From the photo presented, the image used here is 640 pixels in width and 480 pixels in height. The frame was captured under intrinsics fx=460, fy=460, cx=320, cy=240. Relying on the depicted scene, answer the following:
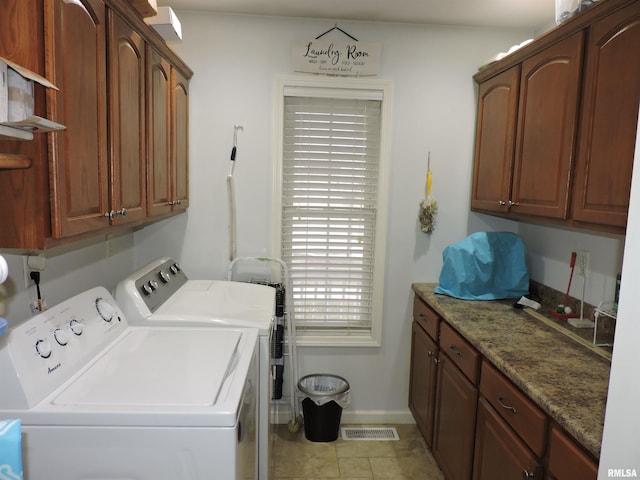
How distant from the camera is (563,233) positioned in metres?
2.50

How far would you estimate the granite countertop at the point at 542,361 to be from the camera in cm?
133

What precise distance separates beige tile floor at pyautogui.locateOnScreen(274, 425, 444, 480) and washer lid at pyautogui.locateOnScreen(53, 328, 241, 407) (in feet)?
3.85

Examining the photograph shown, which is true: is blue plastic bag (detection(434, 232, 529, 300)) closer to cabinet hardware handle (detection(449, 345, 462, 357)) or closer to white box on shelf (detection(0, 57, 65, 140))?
cabinet hardware handle (detection(449, 345, 462, 357))

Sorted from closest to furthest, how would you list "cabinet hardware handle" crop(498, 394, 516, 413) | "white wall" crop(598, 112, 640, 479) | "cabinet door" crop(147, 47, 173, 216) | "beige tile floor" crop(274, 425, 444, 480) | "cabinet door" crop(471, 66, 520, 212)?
1. "white wall" crop(598, 112, 640, 479)
2. "cabinet hardware handle" crop(498, 394, 516, 413)
3. "cabinet door" crop(147, 47, 173, 216)
4. "cabinet door" crop(471, 66, 520, 212)
5. "beige tile floor" crop(274, 425, 444, 480)

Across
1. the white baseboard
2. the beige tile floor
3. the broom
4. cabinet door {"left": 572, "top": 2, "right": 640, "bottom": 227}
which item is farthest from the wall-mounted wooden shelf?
the white baseboard

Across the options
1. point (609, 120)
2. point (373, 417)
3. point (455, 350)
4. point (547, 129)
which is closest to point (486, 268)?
point (455, 350)

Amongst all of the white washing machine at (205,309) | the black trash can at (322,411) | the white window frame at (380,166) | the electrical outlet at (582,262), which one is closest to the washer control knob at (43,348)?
the white washing machine at (205,309)

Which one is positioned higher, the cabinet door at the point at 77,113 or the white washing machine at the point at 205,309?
the cabinet door at the point at 77,113

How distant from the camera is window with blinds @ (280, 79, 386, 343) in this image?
2.87m

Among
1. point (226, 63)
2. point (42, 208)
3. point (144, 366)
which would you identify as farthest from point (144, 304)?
point (226, 63)

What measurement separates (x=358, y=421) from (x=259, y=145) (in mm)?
1920

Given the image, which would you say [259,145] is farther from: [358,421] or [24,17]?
[358,421]

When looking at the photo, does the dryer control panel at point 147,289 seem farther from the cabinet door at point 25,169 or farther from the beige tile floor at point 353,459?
the beige tile floor at point 353,459

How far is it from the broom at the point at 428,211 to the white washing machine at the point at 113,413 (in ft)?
5.84
